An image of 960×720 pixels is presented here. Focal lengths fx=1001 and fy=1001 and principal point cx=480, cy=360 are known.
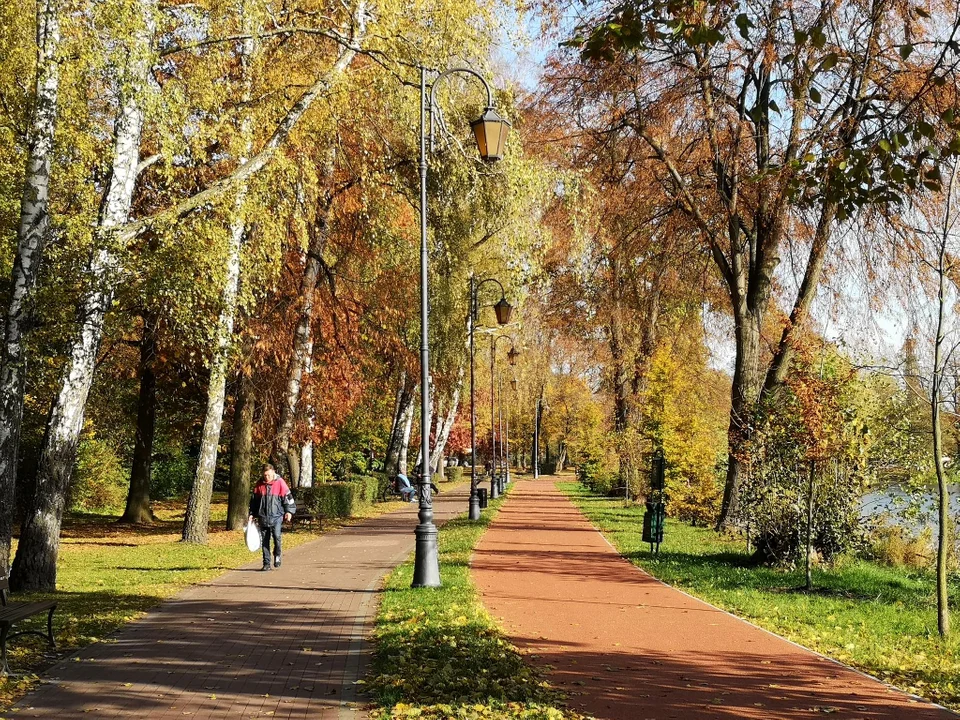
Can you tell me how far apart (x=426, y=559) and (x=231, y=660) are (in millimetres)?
5169

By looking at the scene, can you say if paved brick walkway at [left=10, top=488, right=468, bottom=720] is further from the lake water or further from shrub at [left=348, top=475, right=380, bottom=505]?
shrub at [left=348, top=475, right=380, bottom=505]

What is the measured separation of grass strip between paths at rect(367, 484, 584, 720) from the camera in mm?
7113

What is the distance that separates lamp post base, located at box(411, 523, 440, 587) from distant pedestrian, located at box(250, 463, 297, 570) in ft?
11.7

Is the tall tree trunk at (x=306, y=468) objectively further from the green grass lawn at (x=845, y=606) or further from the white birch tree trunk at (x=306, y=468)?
the green grass lawn at (x=845, y=606)

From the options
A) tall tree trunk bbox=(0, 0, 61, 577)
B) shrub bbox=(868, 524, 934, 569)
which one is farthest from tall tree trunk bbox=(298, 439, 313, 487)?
tall tree trunk bbox=(0, 0, 61, 577)

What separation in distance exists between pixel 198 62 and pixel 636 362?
2297 centimetres

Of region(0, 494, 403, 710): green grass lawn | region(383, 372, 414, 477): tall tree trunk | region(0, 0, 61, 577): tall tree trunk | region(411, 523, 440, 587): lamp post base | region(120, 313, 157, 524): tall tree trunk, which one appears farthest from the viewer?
region(383, 372, 414, 477): tall tree trunk

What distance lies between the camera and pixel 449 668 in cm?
820

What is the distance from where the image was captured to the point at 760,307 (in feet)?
73.5

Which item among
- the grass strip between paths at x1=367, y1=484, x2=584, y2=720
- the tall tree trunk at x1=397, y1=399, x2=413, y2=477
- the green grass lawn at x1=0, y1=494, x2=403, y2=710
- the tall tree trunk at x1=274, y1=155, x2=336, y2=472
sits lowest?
the green grass lawn at x1=0, y1=494, x2=403, y2=710

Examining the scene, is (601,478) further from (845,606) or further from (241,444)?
(845,606)

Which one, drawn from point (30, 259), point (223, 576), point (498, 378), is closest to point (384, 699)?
point (30, 259)

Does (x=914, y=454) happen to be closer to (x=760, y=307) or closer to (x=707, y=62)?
(x=760, y=307)

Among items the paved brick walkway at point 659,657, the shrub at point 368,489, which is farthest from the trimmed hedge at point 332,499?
the paved brick walkway at point 659,657
